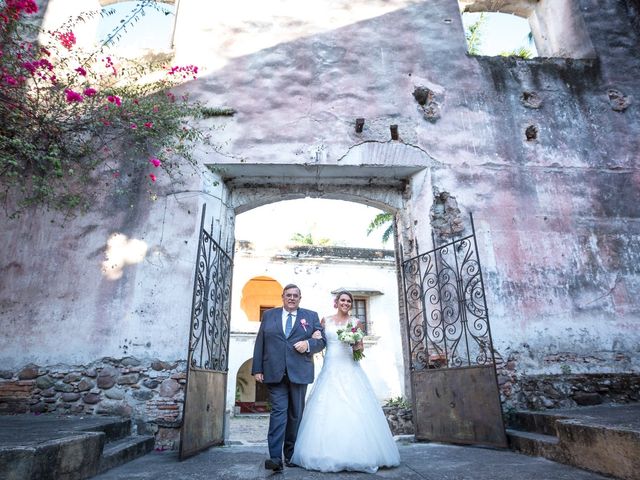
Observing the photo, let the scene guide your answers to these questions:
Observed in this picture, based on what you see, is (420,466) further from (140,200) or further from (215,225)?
(140,200)

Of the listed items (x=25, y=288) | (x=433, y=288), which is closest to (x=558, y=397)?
(x=433, y=288)

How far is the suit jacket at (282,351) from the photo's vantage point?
371cm

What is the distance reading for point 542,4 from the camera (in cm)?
773

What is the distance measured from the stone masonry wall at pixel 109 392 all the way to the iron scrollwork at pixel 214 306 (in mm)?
385

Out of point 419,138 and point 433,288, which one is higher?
point 419,138

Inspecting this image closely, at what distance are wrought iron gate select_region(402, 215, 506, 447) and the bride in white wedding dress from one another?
1235mm

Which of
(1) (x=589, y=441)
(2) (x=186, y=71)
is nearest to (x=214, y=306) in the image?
(2) (x=186, y=71)

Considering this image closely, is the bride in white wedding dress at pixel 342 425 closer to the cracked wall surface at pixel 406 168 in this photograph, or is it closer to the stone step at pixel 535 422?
the stone step at pixel 535 422

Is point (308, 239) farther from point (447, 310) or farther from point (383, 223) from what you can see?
point (447, 310)

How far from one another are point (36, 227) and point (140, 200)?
131 centimetres

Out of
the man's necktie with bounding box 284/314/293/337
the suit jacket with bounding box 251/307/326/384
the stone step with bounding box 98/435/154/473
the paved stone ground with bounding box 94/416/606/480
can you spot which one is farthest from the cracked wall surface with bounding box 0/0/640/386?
the man's necktie with bounding box 284/314/293/337

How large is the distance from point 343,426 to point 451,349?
212cm

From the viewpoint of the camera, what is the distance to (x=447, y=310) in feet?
17.3

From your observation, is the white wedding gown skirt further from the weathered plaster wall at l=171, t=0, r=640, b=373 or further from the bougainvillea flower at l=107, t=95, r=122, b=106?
the bougainvillea flower at l=107, t=95, r=122, b=106
